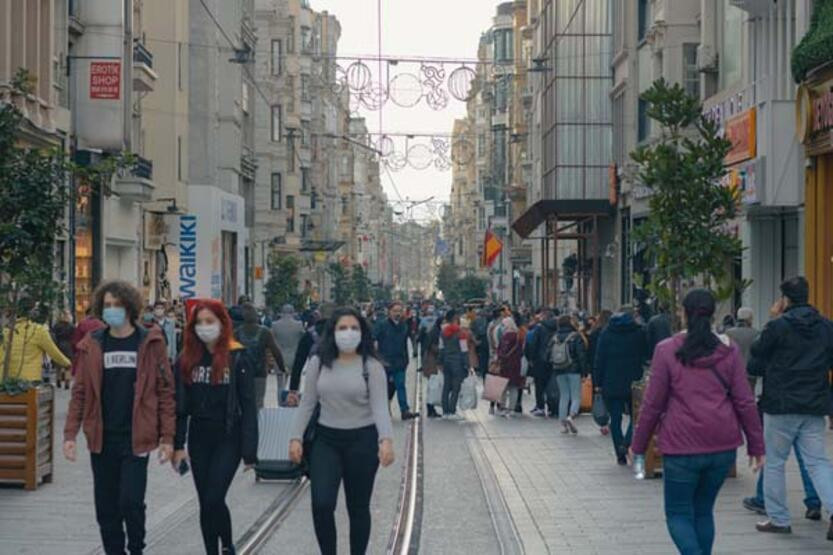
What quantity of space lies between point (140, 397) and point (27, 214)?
559cm

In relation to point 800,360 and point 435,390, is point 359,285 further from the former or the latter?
point 800,360

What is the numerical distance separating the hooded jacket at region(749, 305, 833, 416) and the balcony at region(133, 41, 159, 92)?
1211 inches

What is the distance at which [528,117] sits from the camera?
74500 mm

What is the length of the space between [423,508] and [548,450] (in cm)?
553

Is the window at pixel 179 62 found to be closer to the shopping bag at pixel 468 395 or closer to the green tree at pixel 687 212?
the shopping bag at pixel 468 395

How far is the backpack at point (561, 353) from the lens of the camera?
2117 cm

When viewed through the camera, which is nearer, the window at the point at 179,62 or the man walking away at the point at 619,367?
the man walking away at the point at 619,367

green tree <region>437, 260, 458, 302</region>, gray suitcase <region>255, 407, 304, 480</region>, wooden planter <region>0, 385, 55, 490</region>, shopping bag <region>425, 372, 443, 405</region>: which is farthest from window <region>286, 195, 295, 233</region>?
wooden planter <region>0, 385, 55, 490</region>

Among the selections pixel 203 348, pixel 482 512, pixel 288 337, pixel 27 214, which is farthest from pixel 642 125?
pixel 203 348

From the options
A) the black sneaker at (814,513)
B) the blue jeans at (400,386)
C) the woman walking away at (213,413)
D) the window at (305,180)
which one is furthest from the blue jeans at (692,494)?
the window at (305,180)

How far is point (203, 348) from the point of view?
948cm

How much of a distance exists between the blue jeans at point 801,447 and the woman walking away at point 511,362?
45.3ft

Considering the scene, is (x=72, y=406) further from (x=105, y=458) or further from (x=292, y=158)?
(x=292, y=158)

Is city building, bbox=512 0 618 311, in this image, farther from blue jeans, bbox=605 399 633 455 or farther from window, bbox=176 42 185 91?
blue jeans, bbox=605 399 633 455
